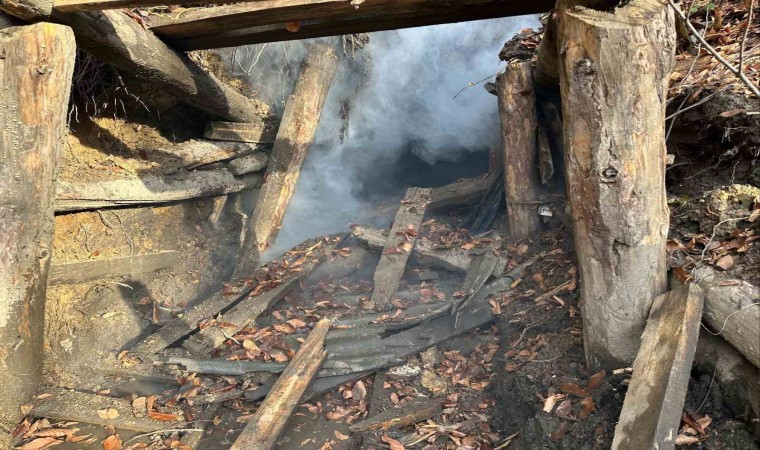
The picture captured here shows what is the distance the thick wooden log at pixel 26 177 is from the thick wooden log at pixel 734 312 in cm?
447

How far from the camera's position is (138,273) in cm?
552

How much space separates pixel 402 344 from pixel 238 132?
379 cm

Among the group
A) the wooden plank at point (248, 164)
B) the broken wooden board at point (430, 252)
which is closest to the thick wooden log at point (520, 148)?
the broken wooden board at point (430, 252)

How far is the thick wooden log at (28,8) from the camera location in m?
3.30

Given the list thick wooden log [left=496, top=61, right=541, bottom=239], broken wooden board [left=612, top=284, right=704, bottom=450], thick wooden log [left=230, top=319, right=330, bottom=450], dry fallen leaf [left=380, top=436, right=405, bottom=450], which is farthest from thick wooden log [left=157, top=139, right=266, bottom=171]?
broken wooden board [left=612, top=284, right=704, bottom=450]

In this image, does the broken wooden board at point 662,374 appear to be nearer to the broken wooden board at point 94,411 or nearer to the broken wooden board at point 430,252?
the broken wooden board at point 430,252

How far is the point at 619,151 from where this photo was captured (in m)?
2.95

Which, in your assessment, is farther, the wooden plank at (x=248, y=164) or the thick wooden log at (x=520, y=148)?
the wooden plank at (x=248, y=164)

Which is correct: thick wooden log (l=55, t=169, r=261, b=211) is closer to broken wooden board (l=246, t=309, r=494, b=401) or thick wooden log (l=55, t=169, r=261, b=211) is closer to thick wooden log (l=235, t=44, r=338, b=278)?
thick wooden log (l=235, t=44, r=338, b=278)

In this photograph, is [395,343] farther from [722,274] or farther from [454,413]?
[722,274]

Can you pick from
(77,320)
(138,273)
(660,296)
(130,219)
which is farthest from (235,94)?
(660,296)

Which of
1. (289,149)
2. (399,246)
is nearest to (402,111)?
(289,149)

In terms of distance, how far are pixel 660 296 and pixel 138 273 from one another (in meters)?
5.04

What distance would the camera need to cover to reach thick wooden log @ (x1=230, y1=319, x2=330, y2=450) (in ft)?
11.7
